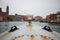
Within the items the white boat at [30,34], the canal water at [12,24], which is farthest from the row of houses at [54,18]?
the white boat at [30,34]

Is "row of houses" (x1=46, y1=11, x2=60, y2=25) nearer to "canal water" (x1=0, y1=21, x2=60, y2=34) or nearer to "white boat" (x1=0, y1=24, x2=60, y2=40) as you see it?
"canal water" (x1=0, y1=21, x2=60, y2=34)

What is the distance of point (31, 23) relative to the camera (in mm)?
1968

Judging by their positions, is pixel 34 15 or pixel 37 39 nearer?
pixel 37 39

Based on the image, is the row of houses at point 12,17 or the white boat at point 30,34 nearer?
the white boat at point 30,34

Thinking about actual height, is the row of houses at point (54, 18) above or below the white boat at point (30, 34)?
above

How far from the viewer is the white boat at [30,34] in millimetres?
1869

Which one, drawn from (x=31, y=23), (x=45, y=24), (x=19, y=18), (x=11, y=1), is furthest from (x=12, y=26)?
(x=45, y=24)

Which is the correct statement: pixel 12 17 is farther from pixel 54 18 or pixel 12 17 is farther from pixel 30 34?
pixel 54 18

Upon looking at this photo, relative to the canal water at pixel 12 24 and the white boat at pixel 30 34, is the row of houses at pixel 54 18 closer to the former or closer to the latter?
the canal water at pixel 12 24

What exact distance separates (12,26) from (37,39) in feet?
1.70

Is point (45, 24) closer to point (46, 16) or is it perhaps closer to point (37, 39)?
point (46, 16)

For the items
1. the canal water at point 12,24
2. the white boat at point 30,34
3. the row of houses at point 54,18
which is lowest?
the white boat at point 30,34

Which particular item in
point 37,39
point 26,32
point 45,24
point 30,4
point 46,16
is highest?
point 30,4

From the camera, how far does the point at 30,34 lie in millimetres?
1889
